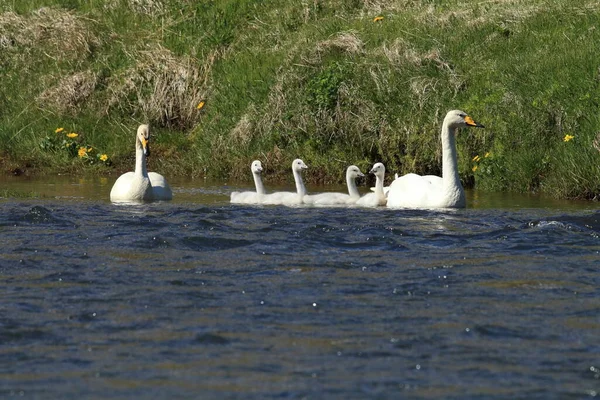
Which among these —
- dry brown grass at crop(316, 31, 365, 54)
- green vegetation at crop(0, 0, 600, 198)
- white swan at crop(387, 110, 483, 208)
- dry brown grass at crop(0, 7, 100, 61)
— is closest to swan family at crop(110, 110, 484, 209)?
white swan at crop(387, 110, 483, 208)

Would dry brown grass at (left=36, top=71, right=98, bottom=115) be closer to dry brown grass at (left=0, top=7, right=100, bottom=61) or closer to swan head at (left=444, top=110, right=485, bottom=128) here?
dry brown grass at (left=0, top=7, right=100, bottom=61)

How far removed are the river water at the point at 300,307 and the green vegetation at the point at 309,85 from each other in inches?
162

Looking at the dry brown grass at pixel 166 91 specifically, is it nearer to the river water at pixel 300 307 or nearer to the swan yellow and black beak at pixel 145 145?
the swan yellow and black beak at pixel 145 145

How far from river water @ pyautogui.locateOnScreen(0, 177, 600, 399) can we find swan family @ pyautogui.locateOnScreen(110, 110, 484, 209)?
57.6 inches

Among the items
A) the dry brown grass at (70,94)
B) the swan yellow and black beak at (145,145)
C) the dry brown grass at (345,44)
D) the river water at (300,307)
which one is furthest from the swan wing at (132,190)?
the dry brown grass at (70,94)

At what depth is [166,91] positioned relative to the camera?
67.8 ft

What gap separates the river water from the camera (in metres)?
6.31

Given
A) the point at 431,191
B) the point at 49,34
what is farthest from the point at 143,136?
the point at 49,34

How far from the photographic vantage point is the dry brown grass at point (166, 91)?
20.5 meters

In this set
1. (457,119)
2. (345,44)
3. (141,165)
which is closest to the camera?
(457,119)

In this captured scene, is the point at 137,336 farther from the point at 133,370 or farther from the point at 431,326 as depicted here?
the point at 431,326

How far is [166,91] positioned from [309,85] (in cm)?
338

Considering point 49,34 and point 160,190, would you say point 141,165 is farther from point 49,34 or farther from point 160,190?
point 49,34

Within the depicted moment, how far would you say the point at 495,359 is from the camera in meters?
6.68
